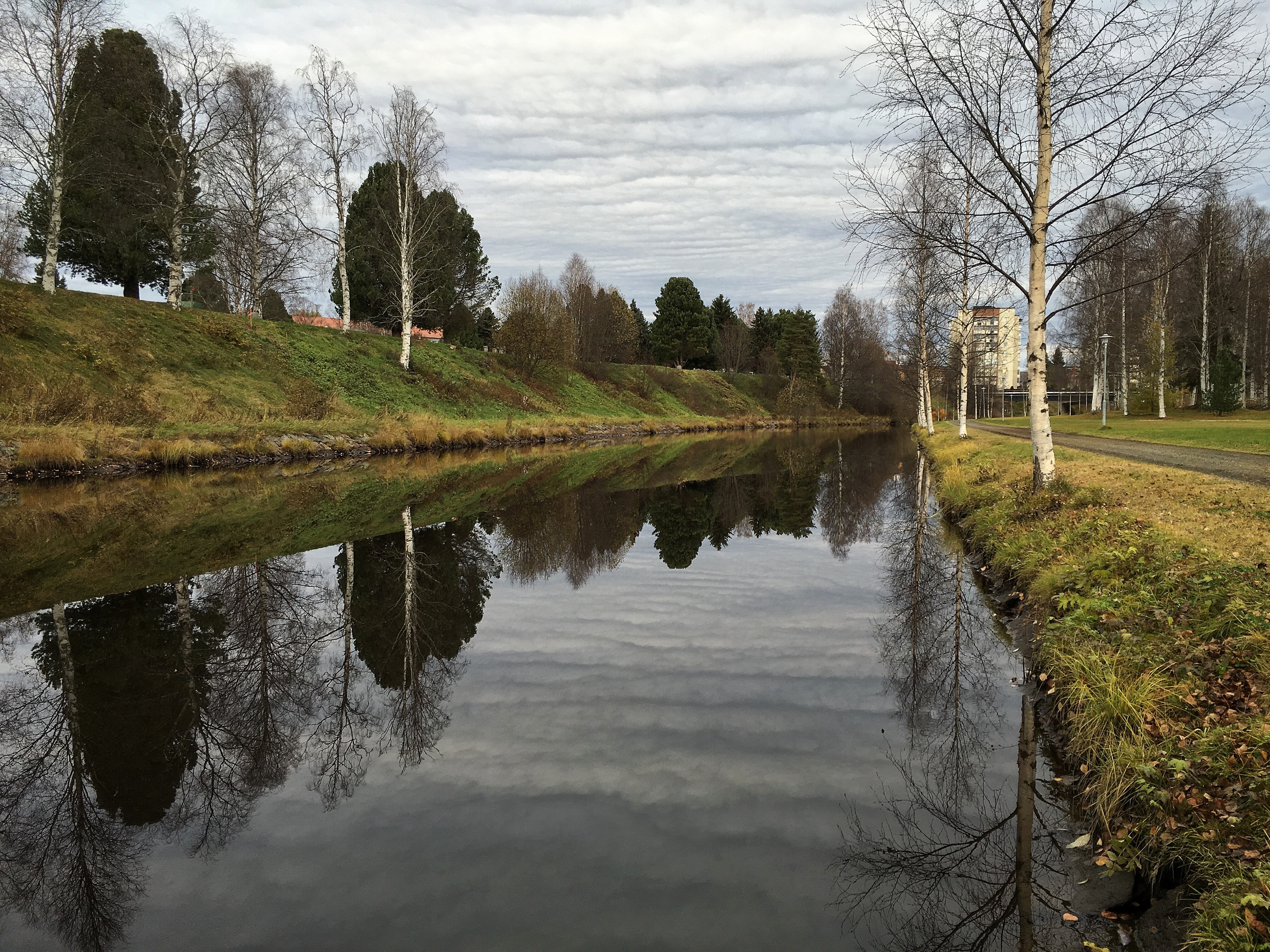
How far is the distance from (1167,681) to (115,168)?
34.4m

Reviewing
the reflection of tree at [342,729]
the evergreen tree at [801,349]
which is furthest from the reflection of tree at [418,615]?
the evergreen tree at [801,349]

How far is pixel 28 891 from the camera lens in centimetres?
351

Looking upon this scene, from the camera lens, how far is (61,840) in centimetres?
390

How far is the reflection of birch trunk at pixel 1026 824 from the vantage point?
3.38 meters

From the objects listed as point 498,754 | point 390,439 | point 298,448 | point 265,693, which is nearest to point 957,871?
point 498,754

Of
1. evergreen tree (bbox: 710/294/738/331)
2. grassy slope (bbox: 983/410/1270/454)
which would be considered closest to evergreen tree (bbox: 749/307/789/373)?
evergreen tree (bbox: 710/294/738/331)

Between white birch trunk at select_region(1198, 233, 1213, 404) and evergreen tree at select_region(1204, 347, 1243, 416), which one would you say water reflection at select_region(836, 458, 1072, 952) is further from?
white birch trunk at select_region(1198, 233, 1213, 404)

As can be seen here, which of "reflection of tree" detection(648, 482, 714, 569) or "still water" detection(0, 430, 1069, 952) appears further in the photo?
"reflection of tree" detection(648, 482, 714, 569)

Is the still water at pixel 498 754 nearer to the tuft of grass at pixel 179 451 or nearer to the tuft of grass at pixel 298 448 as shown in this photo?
the tuft of grass at pixel 179 451

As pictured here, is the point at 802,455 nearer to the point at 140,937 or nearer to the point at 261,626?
the point at 261,626

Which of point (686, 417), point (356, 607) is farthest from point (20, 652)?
point (686, 417)

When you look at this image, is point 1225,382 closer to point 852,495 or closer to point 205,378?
point 852,495

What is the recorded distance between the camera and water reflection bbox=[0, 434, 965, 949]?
3.98 metres

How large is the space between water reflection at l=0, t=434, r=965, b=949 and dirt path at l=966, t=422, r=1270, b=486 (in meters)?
6.77
